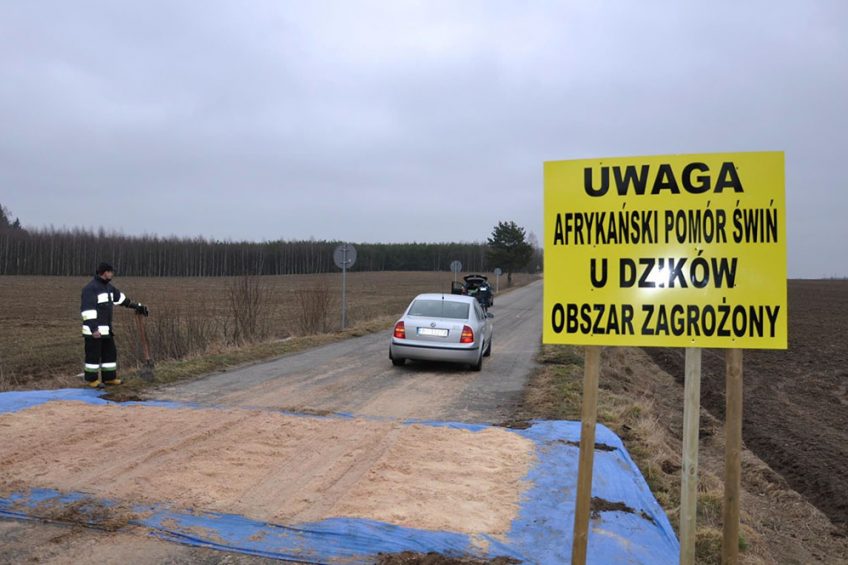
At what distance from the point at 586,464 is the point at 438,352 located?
9199 millimetres

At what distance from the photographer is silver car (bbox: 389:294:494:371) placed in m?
12.6

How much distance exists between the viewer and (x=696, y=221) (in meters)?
3.43

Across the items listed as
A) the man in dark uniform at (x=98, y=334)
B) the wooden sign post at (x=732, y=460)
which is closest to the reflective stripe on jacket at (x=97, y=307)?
the man in dark uniform at (x=98, y=334)

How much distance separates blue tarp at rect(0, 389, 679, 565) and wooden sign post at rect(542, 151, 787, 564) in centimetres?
108

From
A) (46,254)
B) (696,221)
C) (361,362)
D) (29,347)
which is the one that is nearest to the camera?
(696,221)

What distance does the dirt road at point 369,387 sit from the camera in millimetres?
8938

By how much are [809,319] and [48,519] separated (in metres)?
39.6

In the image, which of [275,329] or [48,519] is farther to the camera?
[275,329]

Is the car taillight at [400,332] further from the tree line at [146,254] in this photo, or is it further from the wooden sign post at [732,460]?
the tree line at [146,254]

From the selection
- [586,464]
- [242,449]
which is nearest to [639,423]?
[242,449]

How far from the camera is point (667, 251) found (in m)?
3.45

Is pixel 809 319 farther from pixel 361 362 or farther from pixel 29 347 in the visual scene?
pixel 29 347

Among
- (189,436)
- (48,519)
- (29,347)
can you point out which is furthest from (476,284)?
(48,519)

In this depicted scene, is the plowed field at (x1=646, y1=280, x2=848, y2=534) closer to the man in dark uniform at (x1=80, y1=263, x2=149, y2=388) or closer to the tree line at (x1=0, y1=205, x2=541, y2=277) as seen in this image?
the man in dark uniform at (x1=80, y1=263, x2=149, y2=388)
